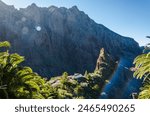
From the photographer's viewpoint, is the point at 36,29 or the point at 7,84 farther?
the point at 36,29

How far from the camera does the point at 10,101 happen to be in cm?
1059

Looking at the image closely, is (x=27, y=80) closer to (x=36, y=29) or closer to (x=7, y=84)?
(x=7, y=84)

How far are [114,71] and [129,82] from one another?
23.9ft

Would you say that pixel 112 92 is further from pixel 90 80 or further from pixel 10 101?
pixel 10 101

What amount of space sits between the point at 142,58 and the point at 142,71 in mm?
768

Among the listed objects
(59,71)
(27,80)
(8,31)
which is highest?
(8,31)

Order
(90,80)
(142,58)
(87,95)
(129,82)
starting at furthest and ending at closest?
(129,82), (90,80), (87,95), (142,58)

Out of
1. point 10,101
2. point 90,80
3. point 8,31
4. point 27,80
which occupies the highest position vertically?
point 8,31

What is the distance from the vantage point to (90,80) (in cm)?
8969

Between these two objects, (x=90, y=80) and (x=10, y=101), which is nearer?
(x=10, y=101)

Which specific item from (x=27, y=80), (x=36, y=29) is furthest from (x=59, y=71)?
(x=27, y=80)

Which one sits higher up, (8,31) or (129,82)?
(8,31)

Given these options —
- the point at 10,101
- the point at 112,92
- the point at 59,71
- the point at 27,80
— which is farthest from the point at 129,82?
the point at 10,101

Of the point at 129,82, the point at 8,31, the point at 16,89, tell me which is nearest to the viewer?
the point at 16,89
